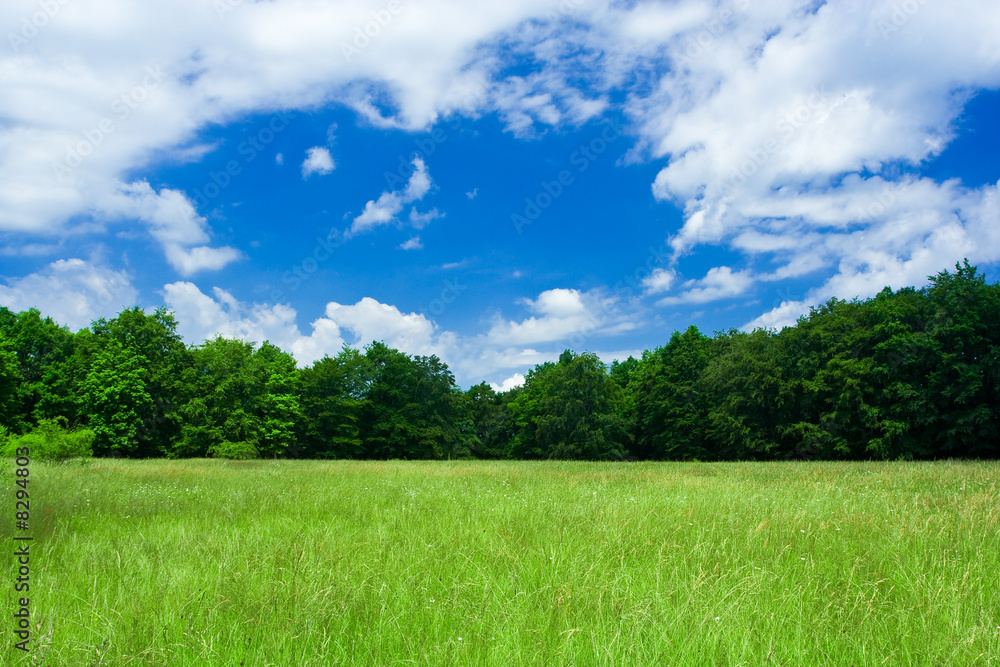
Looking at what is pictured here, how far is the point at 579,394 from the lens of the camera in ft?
175

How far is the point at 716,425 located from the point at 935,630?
150 feet

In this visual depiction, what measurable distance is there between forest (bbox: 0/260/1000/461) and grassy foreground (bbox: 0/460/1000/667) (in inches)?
763

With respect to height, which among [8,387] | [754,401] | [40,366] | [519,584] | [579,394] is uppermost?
[40,366]

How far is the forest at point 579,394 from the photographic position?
34656mm

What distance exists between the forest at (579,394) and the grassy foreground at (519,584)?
19384 mm

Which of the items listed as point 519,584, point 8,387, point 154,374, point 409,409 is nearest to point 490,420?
point 409,409

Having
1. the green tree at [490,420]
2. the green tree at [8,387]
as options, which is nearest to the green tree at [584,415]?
the green tree at [490,420]

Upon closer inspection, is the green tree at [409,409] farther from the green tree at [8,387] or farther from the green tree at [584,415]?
the green tree at [8,387]

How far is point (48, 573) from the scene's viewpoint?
4.64 m

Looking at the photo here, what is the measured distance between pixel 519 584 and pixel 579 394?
5000cm

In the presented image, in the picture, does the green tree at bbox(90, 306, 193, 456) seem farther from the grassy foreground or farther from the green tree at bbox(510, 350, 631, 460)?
the grassy foreground

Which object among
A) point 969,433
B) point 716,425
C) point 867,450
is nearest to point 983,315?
point 969,433

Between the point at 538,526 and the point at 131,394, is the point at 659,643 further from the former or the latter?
the point at 131,394

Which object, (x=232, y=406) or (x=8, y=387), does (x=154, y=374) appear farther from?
(x=8, y=387)
